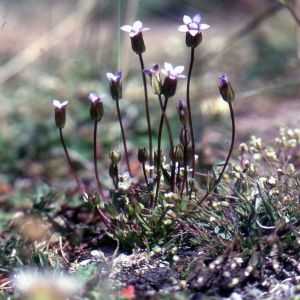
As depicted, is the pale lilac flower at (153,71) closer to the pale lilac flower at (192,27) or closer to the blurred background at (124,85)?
the pale lilac flower at (192,27)

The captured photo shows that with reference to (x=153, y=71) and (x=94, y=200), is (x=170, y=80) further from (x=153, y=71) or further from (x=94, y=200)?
(x=94, y=200)

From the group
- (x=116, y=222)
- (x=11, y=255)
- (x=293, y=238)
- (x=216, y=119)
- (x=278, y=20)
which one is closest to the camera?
(x=293, y=238)

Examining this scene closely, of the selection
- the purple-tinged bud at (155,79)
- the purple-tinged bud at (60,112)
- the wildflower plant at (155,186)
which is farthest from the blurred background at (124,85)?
the purple-tinged bud at (155,79)

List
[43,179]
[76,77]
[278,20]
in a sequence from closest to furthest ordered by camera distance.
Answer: [43,179], [76,77], [278,20]

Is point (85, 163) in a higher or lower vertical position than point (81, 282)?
lower

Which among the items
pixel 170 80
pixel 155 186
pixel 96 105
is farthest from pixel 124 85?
pixel 170 80

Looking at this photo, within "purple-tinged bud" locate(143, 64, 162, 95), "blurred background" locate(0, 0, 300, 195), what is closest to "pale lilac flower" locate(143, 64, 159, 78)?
"purple-tinged bud" locate(143, 64, 162, 95)

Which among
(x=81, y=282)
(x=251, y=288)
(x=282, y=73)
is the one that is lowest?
(x=282, y=73)

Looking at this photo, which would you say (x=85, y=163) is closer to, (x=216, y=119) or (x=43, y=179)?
(x=43, y=179)

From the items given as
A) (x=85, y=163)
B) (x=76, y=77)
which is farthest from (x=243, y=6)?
(x=85, y=163)
